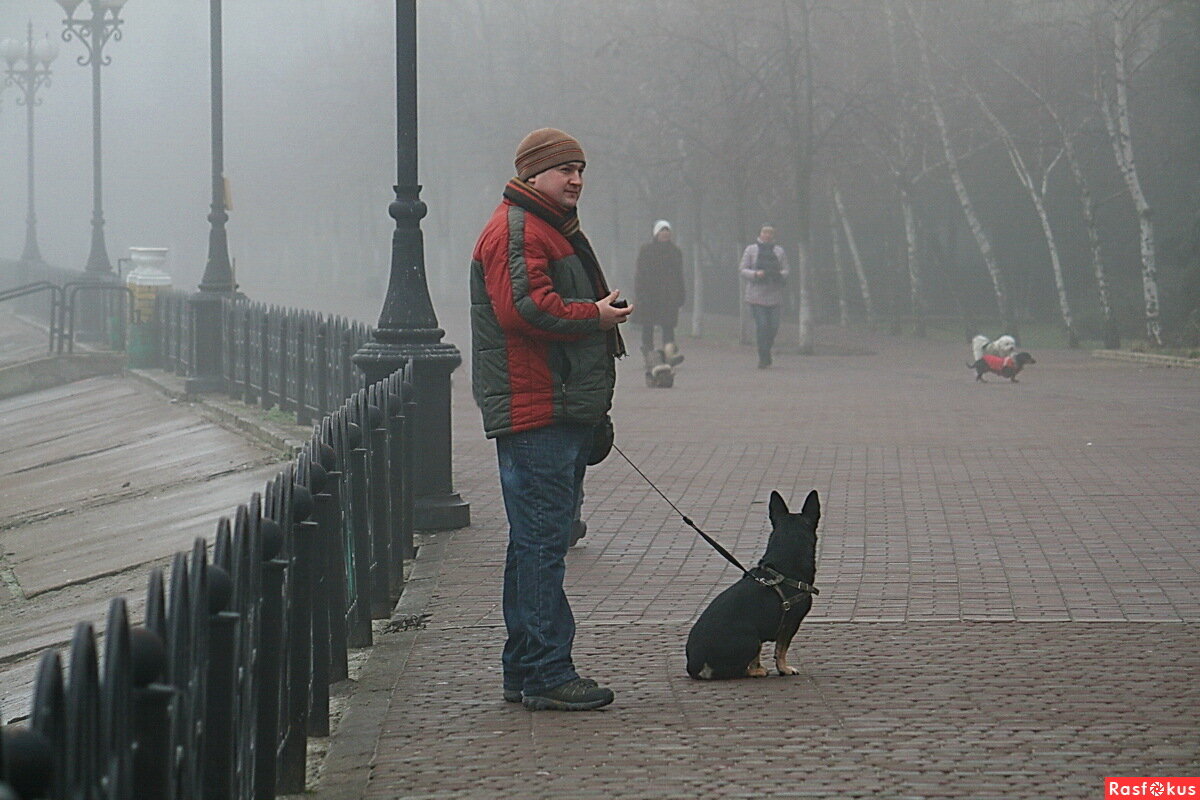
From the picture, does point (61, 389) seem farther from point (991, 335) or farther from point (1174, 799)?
point (1174, 799)

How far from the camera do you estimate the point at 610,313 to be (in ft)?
18.9

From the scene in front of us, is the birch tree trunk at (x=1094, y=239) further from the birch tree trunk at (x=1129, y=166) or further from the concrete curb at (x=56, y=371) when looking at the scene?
the concrete curb at (x=56, y=371)

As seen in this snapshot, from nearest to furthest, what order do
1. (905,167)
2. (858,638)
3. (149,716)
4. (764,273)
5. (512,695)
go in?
(149,716) < (512,695) < (858,638) < (764,273) < (905,167)

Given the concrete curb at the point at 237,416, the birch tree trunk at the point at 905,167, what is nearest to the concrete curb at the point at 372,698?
the concrete curb at the point at 237,416

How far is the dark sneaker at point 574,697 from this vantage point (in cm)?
586

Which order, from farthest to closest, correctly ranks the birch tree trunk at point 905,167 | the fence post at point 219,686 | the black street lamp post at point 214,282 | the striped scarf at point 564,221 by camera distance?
the birch tree trunk at point 905,167
the black street lamp post at point 214,282
the striped scarf at point 564,221
the fence post at point 219,686

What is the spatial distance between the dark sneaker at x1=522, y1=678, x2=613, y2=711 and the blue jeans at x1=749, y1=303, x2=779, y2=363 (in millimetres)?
18670

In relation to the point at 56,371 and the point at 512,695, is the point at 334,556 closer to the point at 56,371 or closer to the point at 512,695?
the point at 512,695

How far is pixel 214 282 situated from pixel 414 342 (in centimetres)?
1188

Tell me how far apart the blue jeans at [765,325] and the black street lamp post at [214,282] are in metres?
6.84

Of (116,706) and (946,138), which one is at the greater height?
(946,138)

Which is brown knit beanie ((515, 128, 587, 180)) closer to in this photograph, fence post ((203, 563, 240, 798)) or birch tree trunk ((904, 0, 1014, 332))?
fence post ((203, 563, 240, 798))

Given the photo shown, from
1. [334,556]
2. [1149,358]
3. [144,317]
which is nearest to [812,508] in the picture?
[334,556]

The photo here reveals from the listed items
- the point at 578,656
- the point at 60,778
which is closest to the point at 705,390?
the point at 578,656
